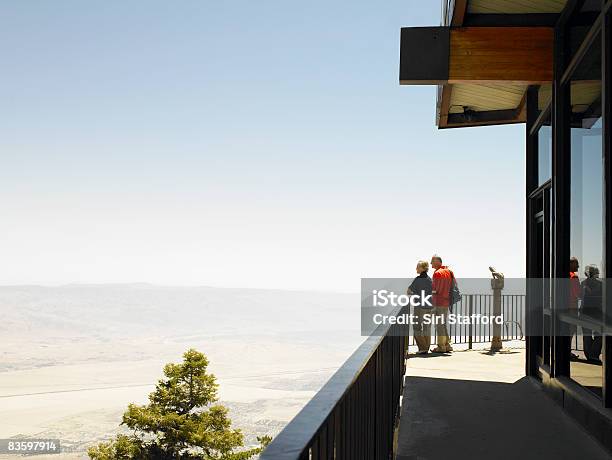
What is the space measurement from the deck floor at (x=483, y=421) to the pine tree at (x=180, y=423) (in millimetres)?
38042

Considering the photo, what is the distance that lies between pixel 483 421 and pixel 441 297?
5957 mm

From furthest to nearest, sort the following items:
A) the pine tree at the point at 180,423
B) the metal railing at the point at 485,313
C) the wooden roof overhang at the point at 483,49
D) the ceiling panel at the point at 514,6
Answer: the pine tree at the point at 180,423, the metal railing at the point at 485,313, the wooden roof overhang at the point at 483,49, the ceiling panel at the point at 514,6

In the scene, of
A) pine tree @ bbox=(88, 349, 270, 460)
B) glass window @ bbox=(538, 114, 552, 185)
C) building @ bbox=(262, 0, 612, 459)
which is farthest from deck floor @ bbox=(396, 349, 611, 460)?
pine tree @ bbox=(88, 349, 270, 460)

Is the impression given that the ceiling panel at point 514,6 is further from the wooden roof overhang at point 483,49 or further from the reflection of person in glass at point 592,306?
the reflection of person in glass at point 592,306

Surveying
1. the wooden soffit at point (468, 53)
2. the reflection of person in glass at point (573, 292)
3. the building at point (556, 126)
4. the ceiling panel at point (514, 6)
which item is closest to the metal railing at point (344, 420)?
the building at point (556, 126)

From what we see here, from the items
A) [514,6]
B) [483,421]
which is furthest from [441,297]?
[514,6]

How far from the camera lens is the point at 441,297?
504 inches

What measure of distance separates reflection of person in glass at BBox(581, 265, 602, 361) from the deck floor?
76 cm

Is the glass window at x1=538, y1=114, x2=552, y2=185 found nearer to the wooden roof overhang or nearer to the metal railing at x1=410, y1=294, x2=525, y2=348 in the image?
the wooden roof overhang

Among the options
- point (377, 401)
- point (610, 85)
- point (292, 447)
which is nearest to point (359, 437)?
point (377, 401)

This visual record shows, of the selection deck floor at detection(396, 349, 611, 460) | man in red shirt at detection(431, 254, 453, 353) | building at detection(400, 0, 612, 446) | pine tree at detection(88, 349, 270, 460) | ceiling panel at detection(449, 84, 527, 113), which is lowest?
pine tree at detection(88, 349, 270, 460)

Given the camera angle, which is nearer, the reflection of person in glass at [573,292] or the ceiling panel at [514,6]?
the reflection of person in glass at [573,292]

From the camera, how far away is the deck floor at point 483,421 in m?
5.70

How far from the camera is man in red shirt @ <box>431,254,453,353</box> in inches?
502
